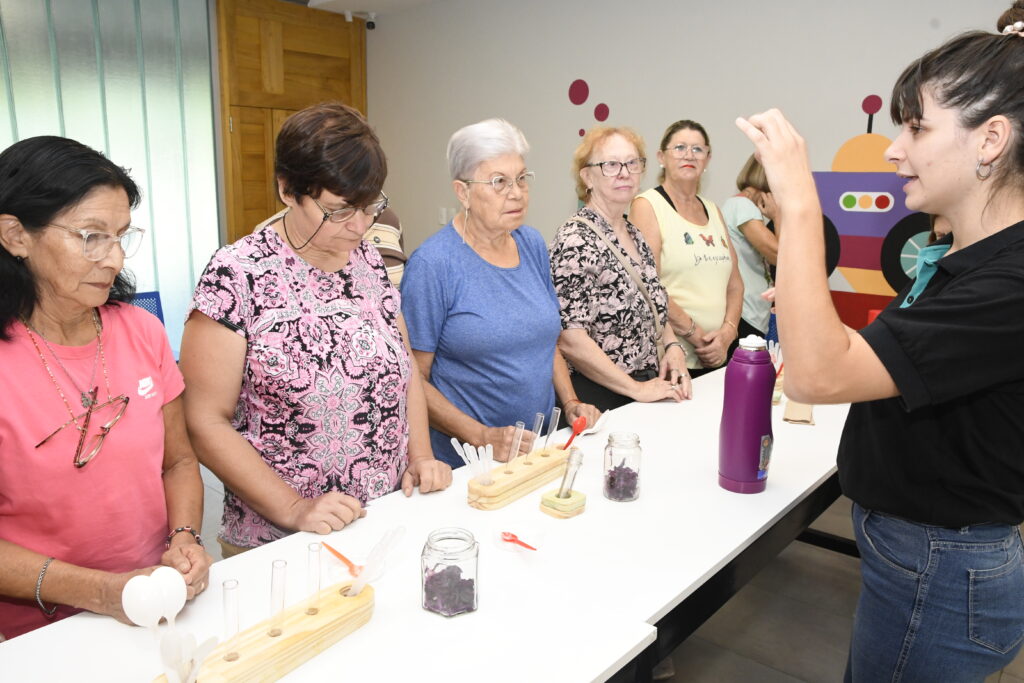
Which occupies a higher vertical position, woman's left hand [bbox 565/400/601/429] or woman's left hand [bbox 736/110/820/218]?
woman's left hand [bbox 736/110/820/218]

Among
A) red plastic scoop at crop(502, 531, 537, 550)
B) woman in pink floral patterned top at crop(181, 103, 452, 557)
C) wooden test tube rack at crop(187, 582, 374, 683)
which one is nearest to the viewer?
wooden test tube rack at crop(187, 582, 374, 683)

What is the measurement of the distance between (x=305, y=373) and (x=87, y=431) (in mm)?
379

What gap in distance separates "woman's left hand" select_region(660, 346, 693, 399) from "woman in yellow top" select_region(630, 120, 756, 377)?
1.08 feet

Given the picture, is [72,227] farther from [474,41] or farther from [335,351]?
[474,41]

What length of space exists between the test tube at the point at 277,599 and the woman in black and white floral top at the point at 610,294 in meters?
1.41

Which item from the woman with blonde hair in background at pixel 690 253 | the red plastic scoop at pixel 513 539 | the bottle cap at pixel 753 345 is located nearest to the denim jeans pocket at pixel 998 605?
the bottle cap at pixel 753 345

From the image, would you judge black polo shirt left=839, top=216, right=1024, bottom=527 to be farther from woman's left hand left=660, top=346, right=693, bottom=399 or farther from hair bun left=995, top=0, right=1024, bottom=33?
woman's left hand left=660, top=346, right=693, bottom=399

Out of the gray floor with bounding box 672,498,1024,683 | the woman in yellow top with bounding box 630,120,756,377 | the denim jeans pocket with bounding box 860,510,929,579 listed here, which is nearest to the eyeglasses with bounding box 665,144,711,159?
the woman in yellow top with bounding box 630,120,756,377

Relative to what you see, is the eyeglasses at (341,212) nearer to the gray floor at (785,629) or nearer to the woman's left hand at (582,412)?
the woman's left hand at (582,412)

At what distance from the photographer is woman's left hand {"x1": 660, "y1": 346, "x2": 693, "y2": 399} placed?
7.48 feet

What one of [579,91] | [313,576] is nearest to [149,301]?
[313,576]

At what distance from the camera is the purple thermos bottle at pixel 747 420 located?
1517 mm

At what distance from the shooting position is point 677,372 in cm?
237

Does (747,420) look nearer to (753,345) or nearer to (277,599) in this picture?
(753,345)
